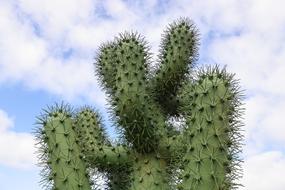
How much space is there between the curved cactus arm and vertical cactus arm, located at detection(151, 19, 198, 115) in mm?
394

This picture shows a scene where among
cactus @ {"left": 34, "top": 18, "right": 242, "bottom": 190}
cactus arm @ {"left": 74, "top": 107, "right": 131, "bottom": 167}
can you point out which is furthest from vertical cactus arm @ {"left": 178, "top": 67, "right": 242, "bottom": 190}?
cactus arm @ {"left": 74, "top": 107, "right": 131, "bottom": 167}

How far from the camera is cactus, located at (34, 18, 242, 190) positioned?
505 cm

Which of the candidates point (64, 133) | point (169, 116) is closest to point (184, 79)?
point (169, 116)

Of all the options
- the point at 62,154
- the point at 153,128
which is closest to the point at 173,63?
the point at 153,128

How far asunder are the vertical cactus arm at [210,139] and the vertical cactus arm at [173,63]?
206 centimetres

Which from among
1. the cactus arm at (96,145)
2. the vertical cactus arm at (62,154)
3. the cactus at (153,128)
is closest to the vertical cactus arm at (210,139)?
the cactus at (153,128)

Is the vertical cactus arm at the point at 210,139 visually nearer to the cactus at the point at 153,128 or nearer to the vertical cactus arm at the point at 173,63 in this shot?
the cactus at the point at 153,128

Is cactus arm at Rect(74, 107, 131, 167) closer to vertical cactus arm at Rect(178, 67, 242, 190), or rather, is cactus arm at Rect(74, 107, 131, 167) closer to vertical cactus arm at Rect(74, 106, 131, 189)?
vertical cactus arm at Rect(74, 106, 131, 189)

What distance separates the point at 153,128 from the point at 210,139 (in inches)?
78.0

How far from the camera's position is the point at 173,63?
7.44 metres

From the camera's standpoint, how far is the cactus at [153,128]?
5047mm

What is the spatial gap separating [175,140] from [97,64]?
6.81 feet

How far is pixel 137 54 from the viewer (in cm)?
701

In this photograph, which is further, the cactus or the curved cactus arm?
the curved cactus arm
